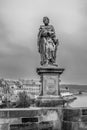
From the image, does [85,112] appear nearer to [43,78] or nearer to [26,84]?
[43,78]

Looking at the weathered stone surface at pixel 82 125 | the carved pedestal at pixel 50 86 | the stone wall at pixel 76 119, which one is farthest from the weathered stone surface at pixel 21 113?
the weathered stone surface at pixel 82 125

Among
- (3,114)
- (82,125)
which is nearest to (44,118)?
(82,125)

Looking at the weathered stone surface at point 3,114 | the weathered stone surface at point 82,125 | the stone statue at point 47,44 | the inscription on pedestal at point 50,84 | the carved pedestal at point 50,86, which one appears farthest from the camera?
the stone statue at point 47,44

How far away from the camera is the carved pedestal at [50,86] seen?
572 inches

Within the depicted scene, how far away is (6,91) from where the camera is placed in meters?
118

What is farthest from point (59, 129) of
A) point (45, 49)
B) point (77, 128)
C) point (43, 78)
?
point (45, 49)

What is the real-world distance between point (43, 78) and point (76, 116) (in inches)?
87.4

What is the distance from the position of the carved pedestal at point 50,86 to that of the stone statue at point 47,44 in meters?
0.46

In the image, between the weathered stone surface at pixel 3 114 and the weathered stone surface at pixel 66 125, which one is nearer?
the weathered stone surface at pixel 3 114

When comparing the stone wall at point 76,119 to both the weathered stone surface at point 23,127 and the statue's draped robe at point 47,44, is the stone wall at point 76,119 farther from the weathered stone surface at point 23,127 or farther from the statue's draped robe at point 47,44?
the statue's draped robe at point 47,44

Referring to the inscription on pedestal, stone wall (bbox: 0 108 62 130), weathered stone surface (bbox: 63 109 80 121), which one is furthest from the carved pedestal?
weathered stone surface (bbox: 63 109 80 121)

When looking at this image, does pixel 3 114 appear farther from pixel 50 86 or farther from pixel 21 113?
pixel 50 86

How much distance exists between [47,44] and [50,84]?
158cm

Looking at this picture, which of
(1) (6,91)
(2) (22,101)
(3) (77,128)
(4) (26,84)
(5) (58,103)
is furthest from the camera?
(4) (26,84)
